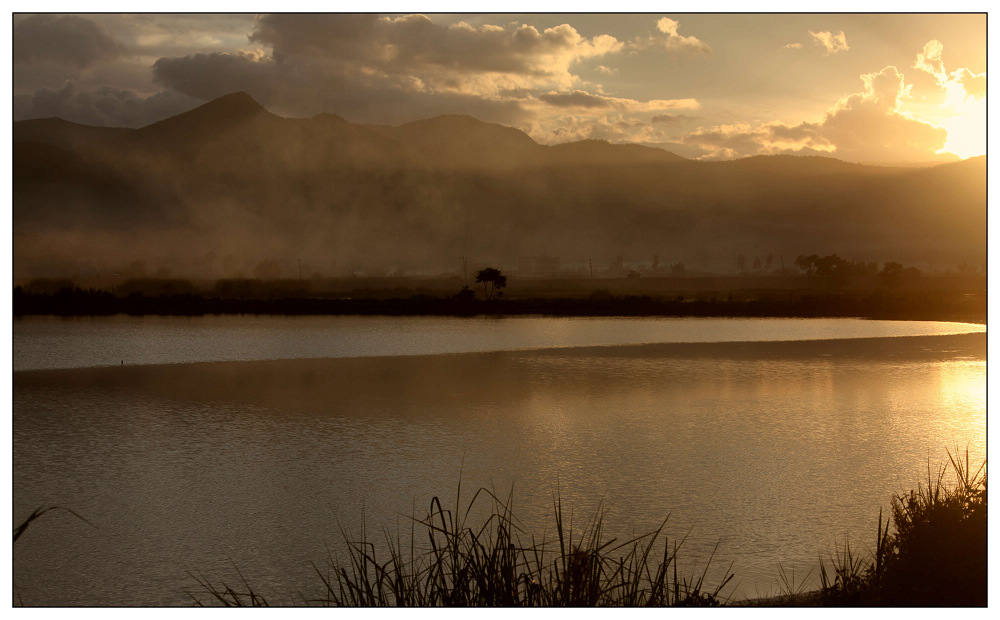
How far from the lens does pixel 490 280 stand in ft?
255

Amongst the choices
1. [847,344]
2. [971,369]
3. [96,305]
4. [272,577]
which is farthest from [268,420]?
[96,305]

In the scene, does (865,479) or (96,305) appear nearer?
(865,479)

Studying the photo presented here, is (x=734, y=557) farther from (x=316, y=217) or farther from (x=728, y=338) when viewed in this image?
(x=316, y=217)

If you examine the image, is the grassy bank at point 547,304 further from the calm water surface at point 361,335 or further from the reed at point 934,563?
the reed at point 934,563

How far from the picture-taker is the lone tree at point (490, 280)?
255 feet

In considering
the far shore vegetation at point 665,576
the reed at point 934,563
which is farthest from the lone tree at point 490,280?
→ the reed at point 934,563

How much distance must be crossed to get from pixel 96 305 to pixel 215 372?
199ft

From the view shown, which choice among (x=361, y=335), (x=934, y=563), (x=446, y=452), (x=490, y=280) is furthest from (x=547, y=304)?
Answer: (x=934, y=563)

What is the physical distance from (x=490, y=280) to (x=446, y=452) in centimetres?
6457

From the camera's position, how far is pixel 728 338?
38.6 m

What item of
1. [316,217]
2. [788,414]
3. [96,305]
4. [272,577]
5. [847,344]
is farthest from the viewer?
[316,217]

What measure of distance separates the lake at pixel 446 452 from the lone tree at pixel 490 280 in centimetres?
4761

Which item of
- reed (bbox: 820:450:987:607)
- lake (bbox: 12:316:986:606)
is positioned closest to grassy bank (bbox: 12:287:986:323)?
lake (bbox: 12:316:986:606)

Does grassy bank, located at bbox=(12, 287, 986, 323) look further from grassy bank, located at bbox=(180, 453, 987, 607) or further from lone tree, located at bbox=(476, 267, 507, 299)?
grassy bank, located at bbox=(180, 453, 987, 607)
